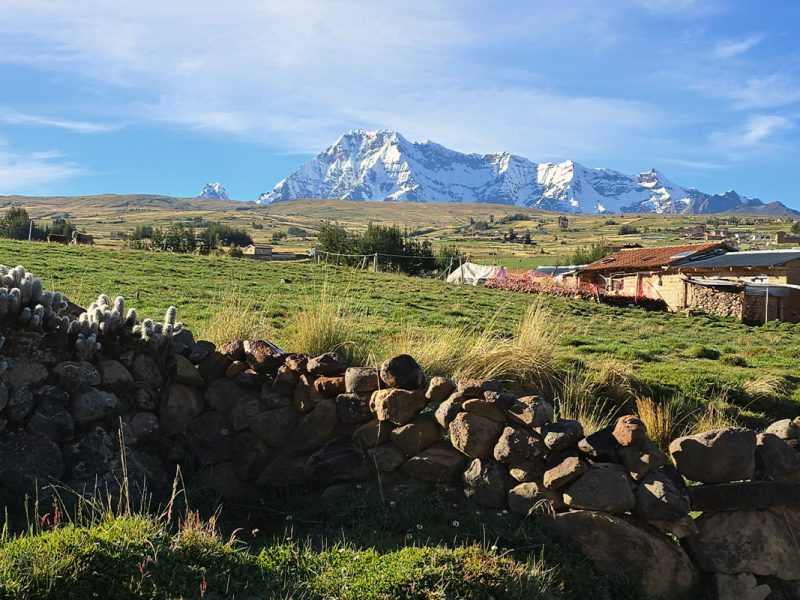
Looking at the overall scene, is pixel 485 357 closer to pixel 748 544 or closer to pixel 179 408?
pixel 179 408

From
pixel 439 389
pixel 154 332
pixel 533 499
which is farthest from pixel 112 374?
pixel 533 499

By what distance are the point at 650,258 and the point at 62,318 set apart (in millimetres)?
42169

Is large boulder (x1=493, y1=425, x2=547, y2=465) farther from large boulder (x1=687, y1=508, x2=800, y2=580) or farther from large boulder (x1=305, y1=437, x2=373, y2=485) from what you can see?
large boulder (x1=687, y1=508, x2=800, y2=580)

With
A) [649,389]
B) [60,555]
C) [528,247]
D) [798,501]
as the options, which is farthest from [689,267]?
[528,247]

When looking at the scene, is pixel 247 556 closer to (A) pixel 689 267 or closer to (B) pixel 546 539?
(B) pixel 546 539

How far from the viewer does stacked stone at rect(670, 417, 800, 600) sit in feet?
15.4

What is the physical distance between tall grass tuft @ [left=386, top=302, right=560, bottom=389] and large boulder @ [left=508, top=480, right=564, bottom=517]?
6.82 feet

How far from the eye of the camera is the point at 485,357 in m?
7.58

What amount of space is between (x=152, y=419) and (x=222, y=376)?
0.68 meters

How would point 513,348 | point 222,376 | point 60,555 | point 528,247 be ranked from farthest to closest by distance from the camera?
point 528,247 → point 513,348 → point 222,376 → point 60,555

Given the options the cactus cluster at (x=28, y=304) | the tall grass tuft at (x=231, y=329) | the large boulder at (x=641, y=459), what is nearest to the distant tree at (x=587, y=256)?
the tall grass tuft at (x=231, y=329)

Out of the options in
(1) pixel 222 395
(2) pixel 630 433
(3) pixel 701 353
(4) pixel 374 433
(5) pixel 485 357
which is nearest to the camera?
(2) pixel 630 433

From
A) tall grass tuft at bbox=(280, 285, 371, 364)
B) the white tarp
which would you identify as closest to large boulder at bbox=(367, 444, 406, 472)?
tall grass tuft at bbox=(280, 285, 371, 364)

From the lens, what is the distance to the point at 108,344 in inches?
230
